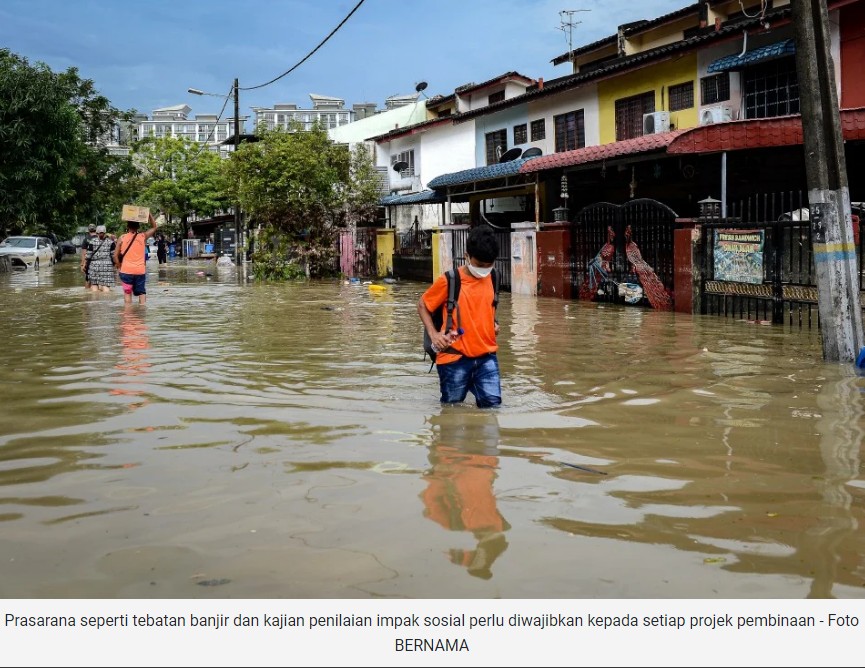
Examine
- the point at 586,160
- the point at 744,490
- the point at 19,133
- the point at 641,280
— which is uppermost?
the point at 19,133

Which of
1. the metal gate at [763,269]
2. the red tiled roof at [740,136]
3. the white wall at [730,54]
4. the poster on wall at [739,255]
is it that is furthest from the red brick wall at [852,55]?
the poster on wall at [739,255]

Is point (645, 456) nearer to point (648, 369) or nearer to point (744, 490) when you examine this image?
point (744, 490)

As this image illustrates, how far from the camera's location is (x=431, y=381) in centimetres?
887

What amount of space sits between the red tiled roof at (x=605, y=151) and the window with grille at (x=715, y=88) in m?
3.56

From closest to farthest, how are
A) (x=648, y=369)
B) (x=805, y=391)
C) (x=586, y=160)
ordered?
(x=805, y=391) → (x=648, y=369) → (x=586, y=160)

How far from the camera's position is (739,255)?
49.8 feet

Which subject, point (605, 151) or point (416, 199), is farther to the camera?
point (416, 199)

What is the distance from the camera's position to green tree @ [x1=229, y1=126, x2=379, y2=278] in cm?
3228

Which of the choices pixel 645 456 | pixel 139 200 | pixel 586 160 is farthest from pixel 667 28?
pixel 139 200

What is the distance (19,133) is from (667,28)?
2433 centimetres

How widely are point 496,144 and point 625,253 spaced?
16815 mm

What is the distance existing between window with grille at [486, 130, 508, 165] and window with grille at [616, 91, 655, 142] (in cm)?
683

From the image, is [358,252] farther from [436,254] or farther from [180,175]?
[180,175]

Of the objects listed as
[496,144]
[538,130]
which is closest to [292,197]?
[496,144]
